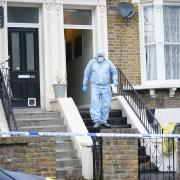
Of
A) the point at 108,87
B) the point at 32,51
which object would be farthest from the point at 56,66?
the point at 108,87

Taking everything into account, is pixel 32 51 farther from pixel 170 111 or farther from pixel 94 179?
pixel 94 179

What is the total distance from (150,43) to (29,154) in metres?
7.48

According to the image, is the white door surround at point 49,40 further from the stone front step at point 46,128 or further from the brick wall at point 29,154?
the brick wall at point 29,154

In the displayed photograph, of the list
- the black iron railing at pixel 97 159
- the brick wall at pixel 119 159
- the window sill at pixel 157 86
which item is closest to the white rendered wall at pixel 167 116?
the window sill at pixel 157 86

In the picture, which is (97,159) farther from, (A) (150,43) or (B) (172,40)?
(B) (172,40)

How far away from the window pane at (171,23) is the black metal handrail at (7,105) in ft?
16.3

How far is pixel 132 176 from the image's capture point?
10039 millimetres

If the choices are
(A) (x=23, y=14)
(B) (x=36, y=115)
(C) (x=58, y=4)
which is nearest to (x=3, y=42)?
(A) (x=23, y=14)

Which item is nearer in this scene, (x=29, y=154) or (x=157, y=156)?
(x=29, y=154)

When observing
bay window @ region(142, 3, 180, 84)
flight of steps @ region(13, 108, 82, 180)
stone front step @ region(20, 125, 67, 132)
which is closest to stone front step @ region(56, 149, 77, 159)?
flight of steps @ region(13, 108, 82, 180)

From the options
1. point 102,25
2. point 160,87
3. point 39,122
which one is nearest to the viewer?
point 39,122

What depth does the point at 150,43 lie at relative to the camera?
52.9 feet

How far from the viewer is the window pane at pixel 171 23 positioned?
53.1ft

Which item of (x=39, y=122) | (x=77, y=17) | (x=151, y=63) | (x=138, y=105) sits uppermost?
(x=77, y=17)
